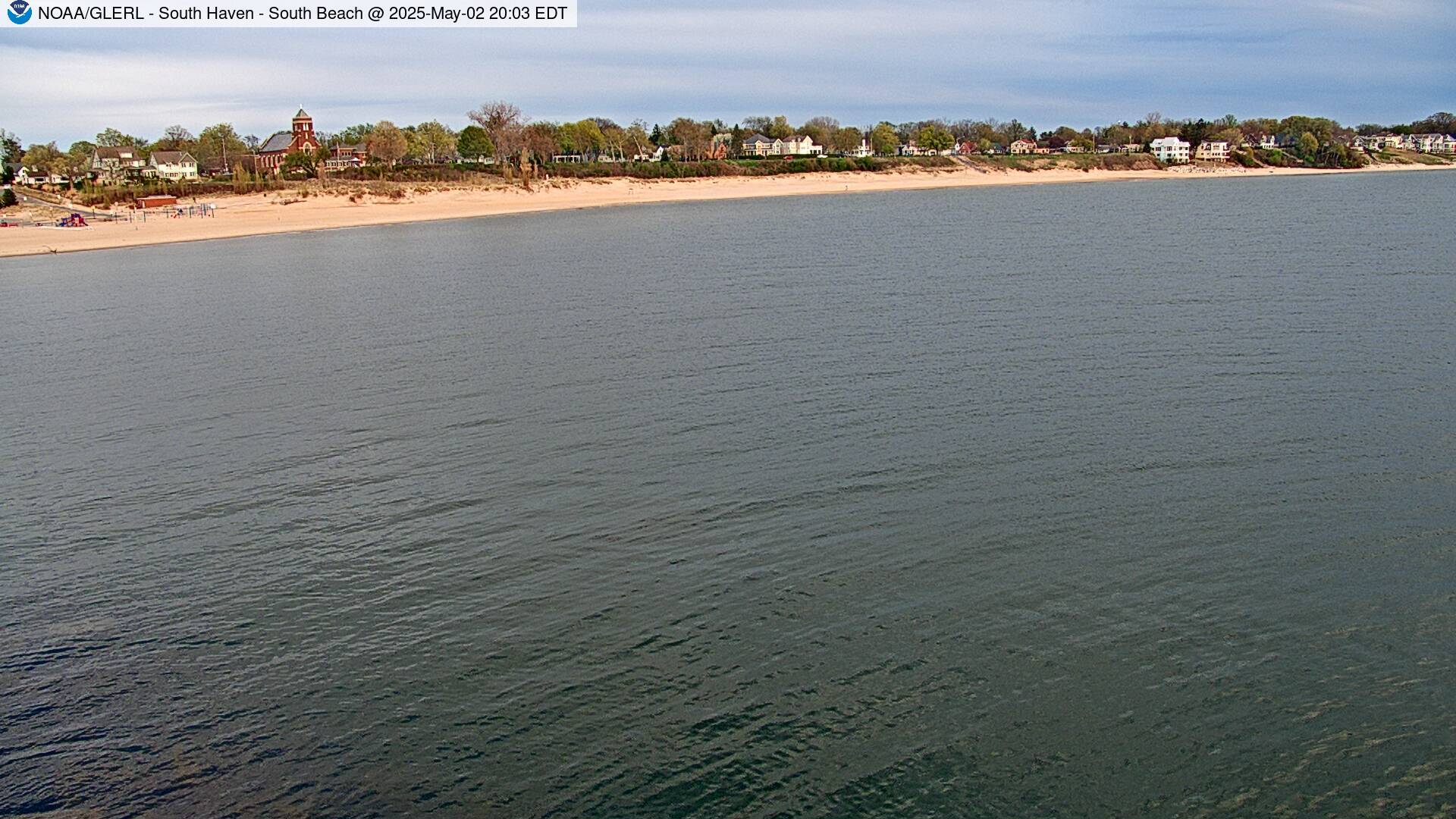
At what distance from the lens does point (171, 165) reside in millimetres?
145250

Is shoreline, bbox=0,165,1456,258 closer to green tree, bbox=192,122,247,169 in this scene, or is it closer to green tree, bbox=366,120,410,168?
green tree, bbox=366,120,410,168

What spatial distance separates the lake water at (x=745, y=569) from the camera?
36.3ft

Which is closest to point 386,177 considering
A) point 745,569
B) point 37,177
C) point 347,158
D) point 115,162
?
point 347,158

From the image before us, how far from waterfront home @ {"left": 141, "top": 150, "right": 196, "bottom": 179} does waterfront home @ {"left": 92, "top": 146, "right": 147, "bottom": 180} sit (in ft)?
4.90

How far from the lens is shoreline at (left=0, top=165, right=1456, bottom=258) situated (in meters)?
79.4

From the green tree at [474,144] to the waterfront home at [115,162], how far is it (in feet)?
143

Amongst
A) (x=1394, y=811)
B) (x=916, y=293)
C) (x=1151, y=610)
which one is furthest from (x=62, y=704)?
(x=916, y=293)

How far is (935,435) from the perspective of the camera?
70.1 ft

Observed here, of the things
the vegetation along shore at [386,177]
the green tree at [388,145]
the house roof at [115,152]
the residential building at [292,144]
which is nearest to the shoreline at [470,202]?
the vegetation along shore at [386,177]

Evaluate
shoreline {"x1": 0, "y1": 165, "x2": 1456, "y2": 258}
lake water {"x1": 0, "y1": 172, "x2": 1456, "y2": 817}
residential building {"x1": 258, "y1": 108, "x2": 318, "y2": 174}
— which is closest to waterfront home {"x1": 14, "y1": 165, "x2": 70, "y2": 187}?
residential building {"x1": 258, "y1": 108, "x2": 318, "y2": 174}

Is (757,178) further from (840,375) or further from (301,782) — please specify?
(301,782)

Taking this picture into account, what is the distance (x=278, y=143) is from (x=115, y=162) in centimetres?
2121

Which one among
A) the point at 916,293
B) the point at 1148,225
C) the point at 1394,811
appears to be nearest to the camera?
the point at 1394,811

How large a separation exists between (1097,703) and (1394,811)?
2.93 meters
